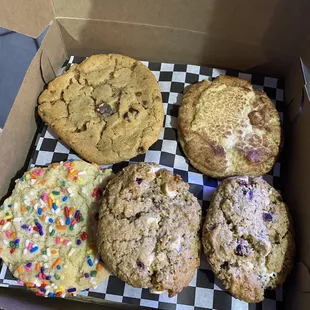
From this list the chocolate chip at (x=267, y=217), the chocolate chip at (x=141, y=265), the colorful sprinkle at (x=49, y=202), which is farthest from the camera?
the colorful sprinkle at (x=49, y=202)

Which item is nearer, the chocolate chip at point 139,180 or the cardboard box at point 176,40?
the chocolate chip at point 139,180

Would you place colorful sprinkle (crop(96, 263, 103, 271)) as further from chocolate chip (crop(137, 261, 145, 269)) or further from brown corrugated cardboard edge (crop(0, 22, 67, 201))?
brown corrugated cardboard edge (crop(0, 22, 67, 201))

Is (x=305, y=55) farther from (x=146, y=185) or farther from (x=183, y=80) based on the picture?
(x=146, y=185)

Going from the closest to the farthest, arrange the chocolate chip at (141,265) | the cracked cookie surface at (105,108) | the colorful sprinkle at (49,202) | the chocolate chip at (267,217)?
1. the chocolate chip at (141,265)
2. the chocolate chip at (267,217)
3. the colorful sprinkle at (49,202)
4. the cracked cookie surface at (105,108)

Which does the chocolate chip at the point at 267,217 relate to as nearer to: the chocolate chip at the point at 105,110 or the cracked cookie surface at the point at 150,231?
the cracked cookie surface at the point at 150,231

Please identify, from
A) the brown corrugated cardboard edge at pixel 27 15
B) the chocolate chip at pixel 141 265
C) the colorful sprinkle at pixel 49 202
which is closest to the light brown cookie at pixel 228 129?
the chocolate chip at pixel 141 265

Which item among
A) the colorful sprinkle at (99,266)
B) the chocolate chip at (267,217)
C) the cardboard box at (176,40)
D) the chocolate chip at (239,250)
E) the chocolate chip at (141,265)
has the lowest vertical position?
the colorful sprinkle at (99,266)

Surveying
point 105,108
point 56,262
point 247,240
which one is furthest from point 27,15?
point 247,240

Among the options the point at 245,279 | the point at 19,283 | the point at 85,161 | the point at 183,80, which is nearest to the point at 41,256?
the point at 19,283
